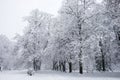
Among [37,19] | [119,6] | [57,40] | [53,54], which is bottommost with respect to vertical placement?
[53,54]

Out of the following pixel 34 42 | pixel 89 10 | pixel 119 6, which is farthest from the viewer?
pixel 34 42

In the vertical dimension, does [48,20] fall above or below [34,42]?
above

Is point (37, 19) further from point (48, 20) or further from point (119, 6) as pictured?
point (119, 6)

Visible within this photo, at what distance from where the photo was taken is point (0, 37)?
241 ft

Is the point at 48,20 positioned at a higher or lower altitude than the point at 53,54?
higher

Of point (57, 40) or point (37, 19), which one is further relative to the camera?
point (37, 19)

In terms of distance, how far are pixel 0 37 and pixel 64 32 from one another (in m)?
50.2

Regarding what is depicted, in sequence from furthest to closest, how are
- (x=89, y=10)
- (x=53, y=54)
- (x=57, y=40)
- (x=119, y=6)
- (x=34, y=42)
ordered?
(x=34, y=42), (x=53, y=54), (x=57, y=40), (x=89, y=10), (x=119, y=6)

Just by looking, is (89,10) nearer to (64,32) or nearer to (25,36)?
(64,32)

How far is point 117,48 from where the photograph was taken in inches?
1137

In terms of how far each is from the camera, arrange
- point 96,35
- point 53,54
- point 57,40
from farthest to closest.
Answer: point 53,54, point 57,40, point 96,35

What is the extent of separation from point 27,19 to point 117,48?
25696 mm

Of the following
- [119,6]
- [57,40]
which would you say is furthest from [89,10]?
[57,40]

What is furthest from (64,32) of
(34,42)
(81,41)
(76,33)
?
(34,42)
